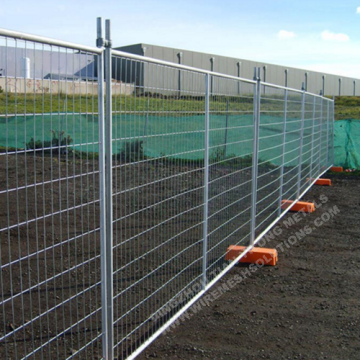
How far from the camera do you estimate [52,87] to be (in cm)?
281

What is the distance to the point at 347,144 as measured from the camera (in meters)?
17.0

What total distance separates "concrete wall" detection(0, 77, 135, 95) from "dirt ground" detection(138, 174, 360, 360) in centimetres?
221

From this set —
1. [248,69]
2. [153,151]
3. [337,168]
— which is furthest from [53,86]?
[248,69]

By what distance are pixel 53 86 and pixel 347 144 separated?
1571cm

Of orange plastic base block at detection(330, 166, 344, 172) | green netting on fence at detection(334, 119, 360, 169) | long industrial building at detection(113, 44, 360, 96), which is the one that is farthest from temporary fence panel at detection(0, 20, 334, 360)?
long industrial building at detection(113, 44, 360, 96)

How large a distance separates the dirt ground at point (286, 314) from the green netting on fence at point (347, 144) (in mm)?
9761

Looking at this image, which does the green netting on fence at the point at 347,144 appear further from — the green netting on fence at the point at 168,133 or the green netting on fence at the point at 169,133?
the green netting on fence at the point at 169,133

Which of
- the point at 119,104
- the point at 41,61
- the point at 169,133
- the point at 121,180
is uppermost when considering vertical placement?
the point at 41,61

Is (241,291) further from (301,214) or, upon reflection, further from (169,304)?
(301,214)

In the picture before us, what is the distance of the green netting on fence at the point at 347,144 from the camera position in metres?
16.8

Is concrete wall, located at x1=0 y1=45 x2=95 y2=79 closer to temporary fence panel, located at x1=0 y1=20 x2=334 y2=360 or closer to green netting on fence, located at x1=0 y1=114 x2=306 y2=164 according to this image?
temporary fence panel, located at x1=0 y1=20 x2=334 y2=360

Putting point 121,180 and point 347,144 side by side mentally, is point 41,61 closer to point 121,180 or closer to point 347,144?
point 121,180

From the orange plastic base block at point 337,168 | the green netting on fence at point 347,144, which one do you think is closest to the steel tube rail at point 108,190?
the orange plastic base block at point 337,168

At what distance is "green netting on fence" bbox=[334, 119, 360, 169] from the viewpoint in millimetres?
16828
